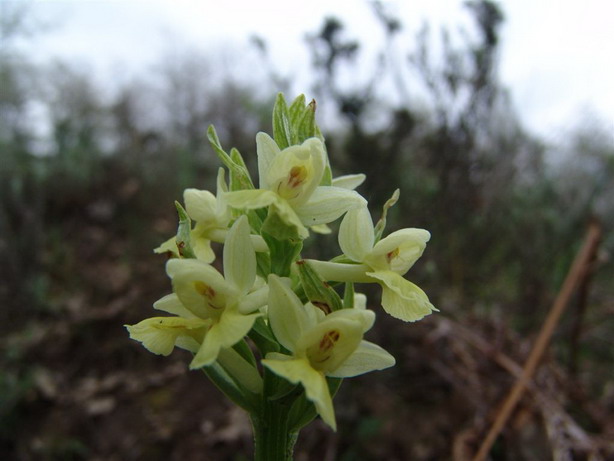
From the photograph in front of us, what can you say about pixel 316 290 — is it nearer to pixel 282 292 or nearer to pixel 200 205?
pixel 282 292

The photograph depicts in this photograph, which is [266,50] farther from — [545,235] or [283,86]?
[545,235]

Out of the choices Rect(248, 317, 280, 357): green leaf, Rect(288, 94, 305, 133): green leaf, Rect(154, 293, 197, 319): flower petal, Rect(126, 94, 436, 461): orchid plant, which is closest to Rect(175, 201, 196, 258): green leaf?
Rect(126, 94, 436, 461): orchid plant

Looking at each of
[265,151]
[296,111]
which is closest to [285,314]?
[265,151]

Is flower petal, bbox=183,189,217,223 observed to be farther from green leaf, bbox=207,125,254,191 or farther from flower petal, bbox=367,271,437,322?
flower petal, bbox=367,271,437,322

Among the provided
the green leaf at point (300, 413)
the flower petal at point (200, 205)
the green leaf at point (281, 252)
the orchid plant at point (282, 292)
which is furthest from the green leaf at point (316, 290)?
the flower petal at point (200, 205)

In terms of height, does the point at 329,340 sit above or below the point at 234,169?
below

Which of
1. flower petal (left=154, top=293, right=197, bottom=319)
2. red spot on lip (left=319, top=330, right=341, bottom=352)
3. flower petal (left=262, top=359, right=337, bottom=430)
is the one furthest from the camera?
flower petal (left=154, top=293, right=197, bottom=319)
